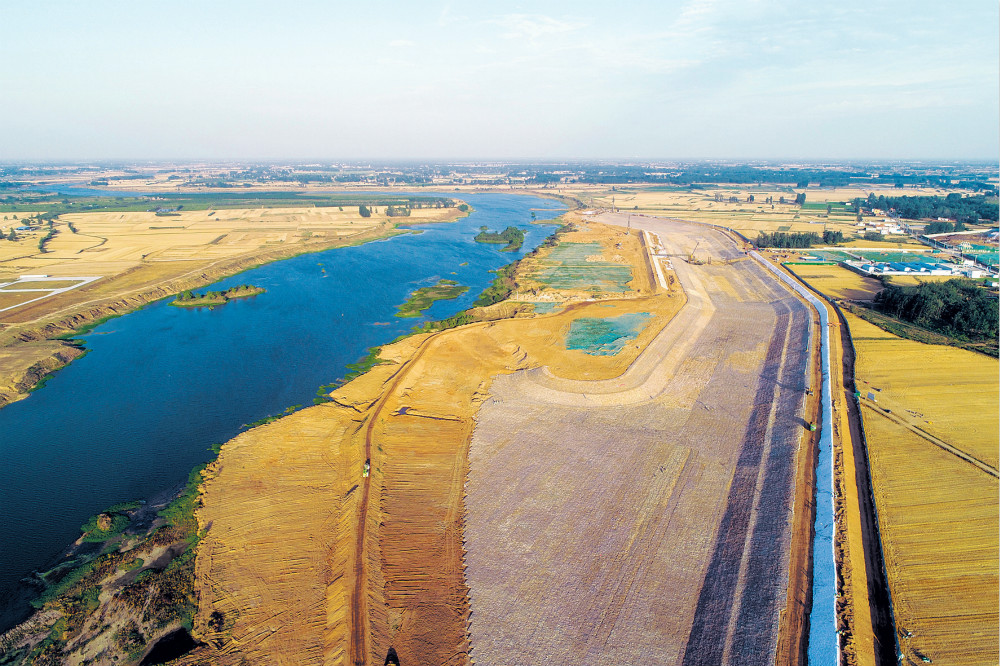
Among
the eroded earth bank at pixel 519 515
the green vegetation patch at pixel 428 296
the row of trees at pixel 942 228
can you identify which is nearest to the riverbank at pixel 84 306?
the eroded earth bank at pixel 519 515

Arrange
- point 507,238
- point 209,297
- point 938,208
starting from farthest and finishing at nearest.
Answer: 1. point 938,208
2. point 507,238
3. point 209,297

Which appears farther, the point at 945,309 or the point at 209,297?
the point at 209,297

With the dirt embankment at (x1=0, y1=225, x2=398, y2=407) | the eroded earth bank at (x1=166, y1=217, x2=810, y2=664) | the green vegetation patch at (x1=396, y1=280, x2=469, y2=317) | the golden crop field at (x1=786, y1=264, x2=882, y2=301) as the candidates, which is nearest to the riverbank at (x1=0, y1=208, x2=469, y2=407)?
the dirt embankment at (x1=0, y1=225, x2=398, y2=407)

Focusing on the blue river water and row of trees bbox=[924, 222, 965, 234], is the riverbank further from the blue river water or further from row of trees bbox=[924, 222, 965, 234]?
row of trees bbox=[924, 222, 965, 234]

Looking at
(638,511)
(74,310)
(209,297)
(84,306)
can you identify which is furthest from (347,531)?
(84,306)

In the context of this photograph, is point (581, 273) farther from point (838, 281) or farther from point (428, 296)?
point (838, 281)

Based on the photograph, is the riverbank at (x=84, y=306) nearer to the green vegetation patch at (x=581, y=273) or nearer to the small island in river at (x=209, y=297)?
the small island in river at (x=209, y=297)
